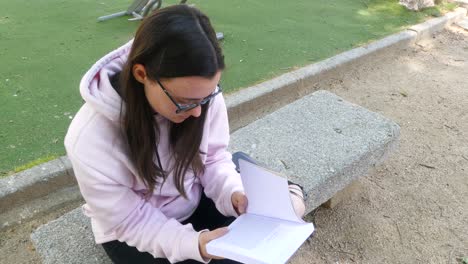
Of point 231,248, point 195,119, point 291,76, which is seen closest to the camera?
point 231,248

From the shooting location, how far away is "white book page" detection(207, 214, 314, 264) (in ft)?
3.85

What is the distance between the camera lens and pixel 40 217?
90.9 inches

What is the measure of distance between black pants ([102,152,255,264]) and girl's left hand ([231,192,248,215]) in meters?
0.09

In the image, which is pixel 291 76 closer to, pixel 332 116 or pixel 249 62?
pixel 249 62

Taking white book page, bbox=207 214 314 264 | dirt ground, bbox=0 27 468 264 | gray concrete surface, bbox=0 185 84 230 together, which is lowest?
gray concrete surface, bbox=0 185 84 230

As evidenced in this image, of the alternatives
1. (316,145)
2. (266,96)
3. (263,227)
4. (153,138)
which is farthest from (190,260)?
(266,96)

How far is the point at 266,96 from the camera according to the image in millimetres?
3305

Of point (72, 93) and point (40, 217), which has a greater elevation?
point (72, 93)

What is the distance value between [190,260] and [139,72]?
64cm

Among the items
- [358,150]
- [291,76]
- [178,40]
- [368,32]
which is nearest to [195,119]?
[178,40]

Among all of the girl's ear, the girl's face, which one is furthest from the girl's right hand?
the girl's ear

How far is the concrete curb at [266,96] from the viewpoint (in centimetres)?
226

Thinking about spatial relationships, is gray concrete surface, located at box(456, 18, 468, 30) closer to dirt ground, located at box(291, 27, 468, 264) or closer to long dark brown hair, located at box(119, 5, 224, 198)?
dirt ground, located at box(291, 27, 468, 264)

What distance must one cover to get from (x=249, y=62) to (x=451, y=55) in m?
2.32
